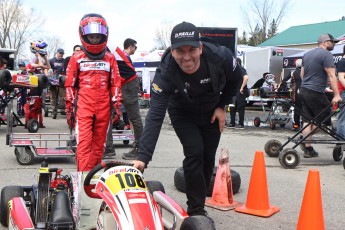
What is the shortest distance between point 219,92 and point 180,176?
6.04 feet

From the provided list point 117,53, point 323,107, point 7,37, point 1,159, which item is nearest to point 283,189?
point 323,107

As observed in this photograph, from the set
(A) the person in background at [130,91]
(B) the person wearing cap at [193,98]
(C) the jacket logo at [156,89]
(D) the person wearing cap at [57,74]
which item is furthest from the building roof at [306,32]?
(C) the jacket logo at [156,89]

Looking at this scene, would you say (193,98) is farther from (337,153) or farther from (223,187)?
(337,153)

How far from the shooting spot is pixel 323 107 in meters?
7.46

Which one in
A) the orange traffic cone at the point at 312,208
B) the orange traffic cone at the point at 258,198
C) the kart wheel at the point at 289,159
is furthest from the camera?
the kart wheel at the point at 289,159

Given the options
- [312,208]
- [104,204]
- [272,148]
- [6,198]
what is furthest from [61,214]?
[272,148]

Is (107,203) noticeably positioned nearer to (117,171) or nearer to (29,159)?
(117,171)

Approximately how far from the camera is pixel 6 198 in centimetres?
382

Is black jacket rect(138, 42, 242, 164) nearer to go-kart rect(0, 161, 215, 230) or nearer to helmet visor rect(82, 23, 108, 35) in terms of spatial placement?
go-kart rect(0, 161, 215, 230)

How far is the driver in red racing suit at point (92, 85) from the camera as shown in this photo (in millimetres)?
5195

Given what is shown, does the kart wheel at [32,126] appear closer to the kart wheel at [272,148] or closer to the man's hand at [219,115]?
the kart wheel at [272,148]

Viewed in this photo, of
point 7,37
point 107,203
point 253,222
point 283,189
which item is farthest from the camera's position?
point 7,37

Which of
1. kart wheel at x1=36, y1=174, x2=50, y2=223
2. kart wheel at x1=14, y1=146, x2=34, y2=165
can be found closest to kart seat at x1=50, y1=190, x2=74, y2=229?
kart wheel at x1=36, y1=174, x2=50, y2=223

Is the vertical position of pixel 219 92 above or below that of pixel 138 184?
above
